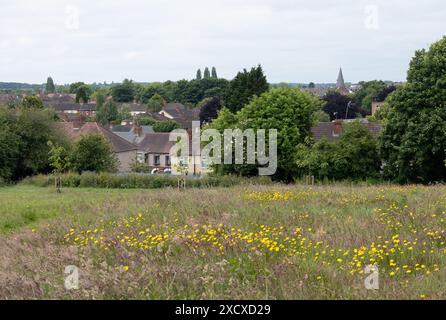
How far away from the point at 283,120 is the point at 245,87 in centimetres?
2017

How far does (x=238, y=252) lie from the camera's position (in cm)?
931

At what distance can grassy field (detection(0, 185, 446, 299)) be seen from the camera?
7477mm

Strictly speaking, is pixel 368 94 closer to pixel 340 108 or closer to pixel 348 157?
pixel 340 108

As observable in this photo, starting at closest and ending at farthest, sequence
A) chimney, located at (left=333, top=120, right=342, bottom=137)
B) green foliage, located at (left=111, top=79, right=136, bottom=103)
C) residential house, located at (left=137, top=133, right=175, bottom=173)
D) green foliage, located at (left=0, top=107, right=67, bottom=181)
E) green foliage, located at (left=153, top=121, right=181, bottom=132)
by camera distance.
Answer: green foliage, located at (left=0, top=107, right=67, bottom=181), chimney, located at (left=333, top=120, right=342, bottom=137), residential house, located at (left=137, top=133, right=175, bottom=173), green foliage, located at (left=153, top=121, right=181, bottom=132), green foliage, located at (left=111, top=79, right=136, bottom=103)

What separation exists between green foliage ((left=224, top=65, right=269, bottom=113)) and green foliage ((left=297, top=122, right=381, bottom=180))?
23.8 metres

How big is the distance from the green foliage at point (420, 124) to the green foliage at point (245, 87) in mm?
26473

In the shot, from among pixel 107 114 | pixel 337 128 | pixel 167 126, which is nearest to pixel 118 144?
pixel 337 128

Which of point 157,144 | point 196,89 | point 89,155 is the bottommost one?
point 157,144

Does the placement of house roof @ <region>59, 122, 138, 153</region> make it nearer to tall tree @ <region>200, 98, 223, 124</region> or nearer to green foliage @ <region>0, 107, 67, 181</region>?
green foliage @ <region>0, 107, 67, 181</region>

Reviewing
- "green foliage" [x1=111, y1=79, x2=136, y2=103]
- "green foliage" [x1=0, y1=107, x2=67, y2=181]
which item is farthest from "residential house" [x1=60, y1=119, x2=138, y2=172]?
"green foliage" [x1=111, y1=79, x2=136, y2=103]

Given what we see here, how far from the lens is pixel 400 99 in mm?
34219

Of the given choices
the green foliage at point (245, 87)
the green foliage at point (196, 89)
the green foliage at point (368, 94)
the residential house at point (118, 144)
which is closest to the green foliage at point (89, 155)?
the residential house at point (118, 144)

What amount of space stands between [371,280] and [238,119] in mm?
36066
